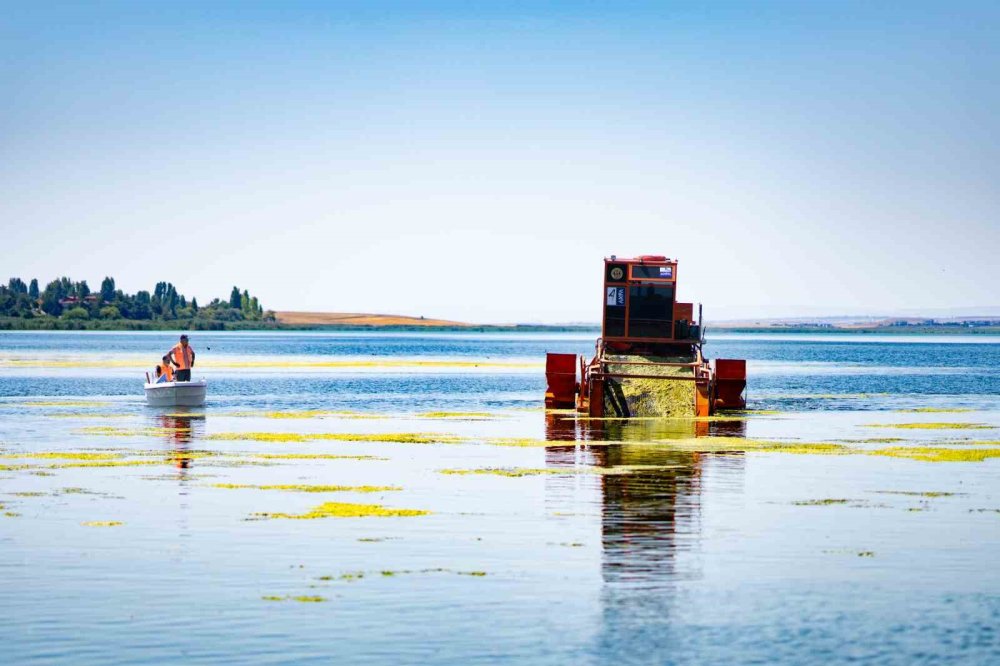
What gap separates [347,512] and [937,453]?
18935 millimetres

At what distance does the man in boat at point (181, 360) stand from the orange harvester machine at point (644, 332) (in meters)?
14.9

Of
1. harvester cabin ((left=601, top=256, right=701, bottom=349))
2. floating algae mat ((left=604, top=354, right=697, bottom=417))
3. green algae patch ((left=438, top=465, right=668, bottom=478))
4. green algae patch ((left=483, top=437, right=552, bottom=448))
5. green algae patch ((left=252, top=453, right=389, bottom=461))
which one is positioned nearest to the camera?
green algae patch ((left=438, top=465, right=668, bottom=478))

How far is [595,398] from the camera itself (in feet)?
166

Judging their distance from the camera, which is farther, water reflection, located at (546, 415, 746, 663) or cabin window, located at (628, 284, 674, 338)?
cabin window, located at (628, 284, 674, 338)

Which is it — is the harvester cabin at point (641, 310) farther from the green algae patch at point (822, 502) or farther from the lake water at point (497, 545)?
the green algae patch at point (822, 502)

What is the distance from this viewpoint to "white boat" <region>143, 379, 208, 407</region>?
5272cm

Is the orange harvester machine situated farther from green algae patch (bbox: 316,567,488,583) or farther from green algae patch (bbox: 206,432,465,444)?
green algae patch (bbox: 316,567,488,583)

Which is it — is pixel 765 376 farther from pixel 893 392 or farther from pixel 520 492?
pixel 520 492

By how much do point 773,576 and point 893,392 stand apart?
59.5 meters

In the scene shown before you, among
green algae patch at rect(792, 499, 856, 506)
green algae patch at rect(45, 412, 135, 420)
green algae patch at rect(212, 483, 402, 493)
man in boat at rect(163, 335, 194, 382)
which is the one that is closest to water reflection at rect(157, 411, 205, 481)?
green algae patch at rect(45, 412, 135, 420)

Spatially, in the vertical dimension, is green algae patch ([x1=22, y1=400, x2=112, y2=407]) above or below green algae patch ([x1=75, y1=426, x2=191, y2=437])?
below

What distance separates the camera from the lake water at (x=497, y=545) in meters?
15.2

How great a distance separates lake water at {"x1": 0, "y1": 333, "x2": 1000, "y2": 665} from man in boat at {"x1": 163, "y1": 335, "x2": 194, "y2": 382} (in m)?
9.38

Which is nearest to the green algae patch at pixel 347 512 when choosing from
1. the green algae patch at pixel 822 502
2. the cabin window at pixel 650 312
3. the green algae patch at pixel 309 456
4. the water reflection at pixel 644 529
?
the water reflection at pixel 644 529
